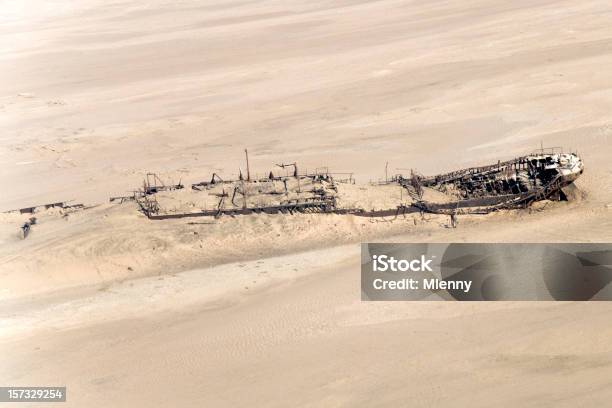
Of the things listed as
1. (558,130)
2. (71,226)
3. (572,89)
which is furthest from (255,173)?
(572,89)

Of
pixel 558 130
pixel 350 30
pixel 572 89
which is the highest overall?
pixel 350 30

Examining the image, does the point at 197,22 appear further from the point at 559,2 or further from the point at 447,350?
the point at 447,350

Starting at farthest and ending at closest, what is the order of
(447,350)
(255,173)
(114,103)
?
(114,103), (255,173), (447,350)

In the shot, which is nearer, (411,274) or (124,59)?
(411,274)

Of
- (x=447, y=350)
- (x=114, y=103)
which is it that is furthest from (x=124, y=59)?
(x=447, y=350)

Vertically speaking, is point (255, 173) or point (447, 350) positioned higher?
point (255, 173)

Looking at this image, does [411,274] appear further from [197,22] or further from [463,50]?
[197,22]

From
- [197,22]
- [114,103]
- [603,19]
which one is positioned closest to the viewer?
[114,103]
